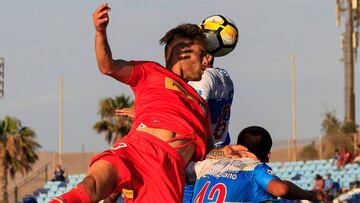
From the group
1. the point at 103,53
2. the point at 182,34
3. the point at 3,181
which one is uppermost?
the point at 182,34

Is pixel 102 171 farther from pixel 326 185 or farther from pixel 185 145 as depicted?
pixel 326 185

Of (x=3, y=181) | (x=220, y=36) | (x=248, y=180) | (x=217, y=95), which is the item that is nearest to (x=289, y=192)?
(x=248, y=180)

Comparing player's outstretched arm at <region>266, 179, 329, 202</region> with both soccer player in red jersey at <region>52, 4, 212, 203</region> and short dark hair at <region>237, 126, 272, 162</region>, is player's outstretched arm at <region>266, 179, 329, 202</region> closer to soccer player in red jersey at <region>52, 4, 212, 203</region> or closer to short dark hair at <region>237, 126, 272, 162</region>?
short dark hair at <region>237, 126, 272, 162</region>

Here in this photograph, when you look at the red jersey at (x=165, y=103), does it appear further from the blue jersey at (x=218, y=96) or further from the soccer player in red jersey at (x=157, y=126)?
the blue jersey at (x=218, y=96)

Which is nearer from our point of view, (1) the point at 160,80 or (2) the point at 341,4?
(1) the point at 160,80

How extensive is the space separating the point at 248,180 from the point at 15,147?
3816cm

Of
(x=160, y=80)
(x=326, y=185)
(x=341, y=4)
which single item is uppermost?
(x=341, y=4)

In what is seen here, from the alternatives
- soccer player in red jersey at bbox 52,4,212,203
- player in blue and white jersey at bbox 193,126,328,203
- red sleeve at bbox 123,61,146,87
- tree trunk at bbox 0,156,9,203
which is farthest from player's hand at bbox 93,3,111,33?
tree trunk at bbox 0,156,9,203

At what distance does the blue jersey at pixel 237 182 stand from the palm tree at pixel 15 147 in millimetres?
36552

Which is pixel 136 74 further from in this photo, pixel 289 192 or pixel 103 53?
pixel 289 192

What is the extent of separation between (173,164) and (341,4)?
150ft

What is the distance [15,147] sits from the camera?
148 feet

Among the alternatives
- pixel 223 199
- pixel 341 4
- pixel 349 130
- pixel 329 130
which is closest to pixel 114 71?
pixel 223 199

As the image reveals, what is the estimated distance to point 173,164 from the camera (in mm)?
6070
